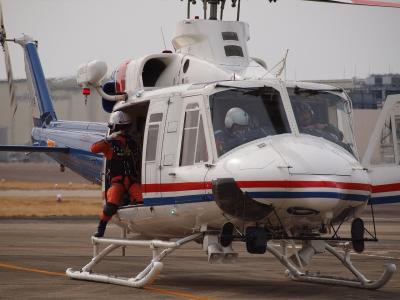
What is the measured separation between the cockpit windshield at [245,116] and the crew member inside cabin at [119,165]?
249 centimetres

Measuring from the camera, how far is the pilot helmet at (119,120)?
17.5 m

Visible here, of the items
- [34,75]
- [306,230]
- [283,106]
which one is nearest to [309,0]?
[283,106]

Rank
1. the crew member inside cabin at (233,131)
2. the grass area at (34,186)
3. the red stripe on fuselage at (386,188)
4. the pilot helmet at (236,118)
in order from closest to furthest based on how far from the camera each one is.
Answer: the crew member inside cabin at (233,131) → the pilot helmet at (236,118) → the red stripe on fuselage at (386,188) → the grass area at (34,186)

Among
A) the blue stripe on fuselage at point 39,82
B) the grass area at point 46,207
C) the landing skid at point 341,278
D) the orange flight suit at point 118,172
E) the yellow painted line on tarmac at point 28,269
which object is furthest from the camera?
the grass area at point 46,207

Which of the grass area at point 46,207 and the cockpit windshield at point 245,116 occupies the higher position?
the cockpit windshield at point 245,116

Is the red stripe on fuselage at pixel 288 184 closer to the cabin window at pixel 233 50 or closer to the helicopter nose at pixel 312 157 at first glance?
the helicopter nose at pixel 312 157

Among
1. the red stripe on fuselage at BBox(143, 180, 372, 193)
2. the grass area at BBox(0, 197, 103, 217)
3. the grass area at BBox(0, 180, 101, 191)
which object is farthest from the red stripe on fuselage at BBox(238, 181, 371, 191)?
the grass area at BBox(0, 180, 101, 191)

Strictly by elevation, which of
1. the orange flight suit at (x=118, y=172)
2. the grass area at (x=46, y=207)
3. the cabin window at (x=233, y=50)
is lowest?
the grass area at (x=46, y=207)

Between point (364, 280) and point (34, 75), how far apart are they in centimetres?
1247

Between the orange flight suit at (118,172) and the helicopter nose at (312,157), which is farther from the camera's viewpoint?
the orange flight suit at (118,172)

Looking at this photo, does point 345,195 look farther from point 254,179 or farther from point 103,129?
point 103,129

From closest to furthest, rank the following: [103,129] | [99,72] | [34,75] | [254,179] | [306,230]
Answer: [254,179] < [306,230] < [99,72] < [103,129] < [34,75]

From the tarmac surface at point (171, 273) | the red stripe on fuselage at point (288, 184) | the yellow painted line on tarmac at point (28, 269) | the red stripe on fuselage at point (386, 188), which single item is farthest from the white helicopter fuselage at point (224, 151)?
the yellow painted line on tarmac at point (28, 269)

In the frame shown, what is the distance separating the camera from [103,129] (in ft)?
73.1
